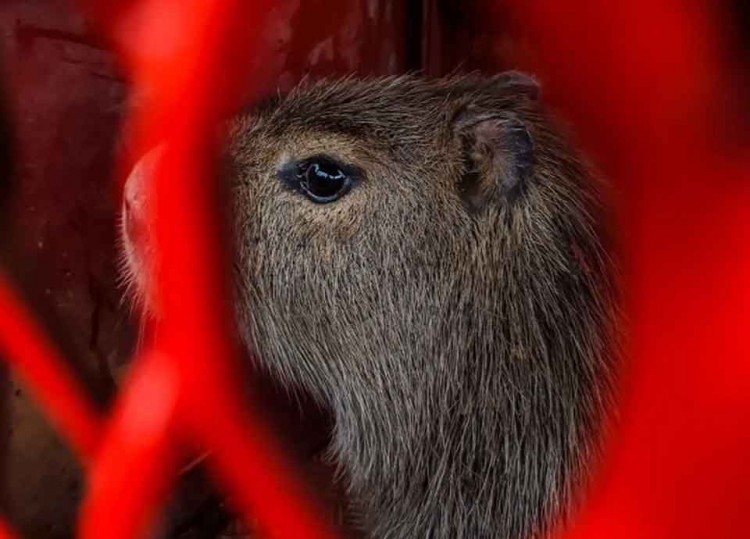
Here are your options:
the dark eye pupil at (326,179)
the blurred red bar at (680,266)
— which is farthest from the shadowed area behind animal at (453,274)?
the blurred red bar at (680,266)

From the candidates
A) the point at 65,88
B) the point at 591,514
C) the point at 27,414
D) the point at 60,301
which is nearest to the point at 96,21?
the point at 65,88

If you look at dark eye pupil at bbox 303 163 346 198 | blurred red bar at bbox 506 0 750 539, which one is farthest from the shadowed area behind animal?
blurred red bar at bbox 506 0 750 539

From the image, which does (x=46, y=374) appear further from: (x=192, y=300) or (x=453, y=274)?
(x=453, y=274)

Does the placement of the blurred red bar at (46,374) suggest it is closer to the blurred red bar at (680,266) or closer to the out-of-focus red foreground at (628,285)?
the out-of-focus red foreground at (628,285)

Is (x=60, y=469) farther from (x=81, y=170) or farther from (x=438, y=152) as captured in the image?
(x=438, y=152)

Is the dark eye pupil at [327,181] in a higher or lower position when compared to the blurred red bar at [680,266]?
higher

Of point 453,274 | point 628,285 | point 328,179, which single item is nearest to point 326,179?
point 328,179

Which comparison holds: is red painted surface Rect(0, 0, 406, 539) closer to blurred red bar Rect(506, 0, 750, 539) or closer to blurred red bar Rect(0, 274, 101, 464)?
blurred red bar Rect(0, 274, 101, 464)
